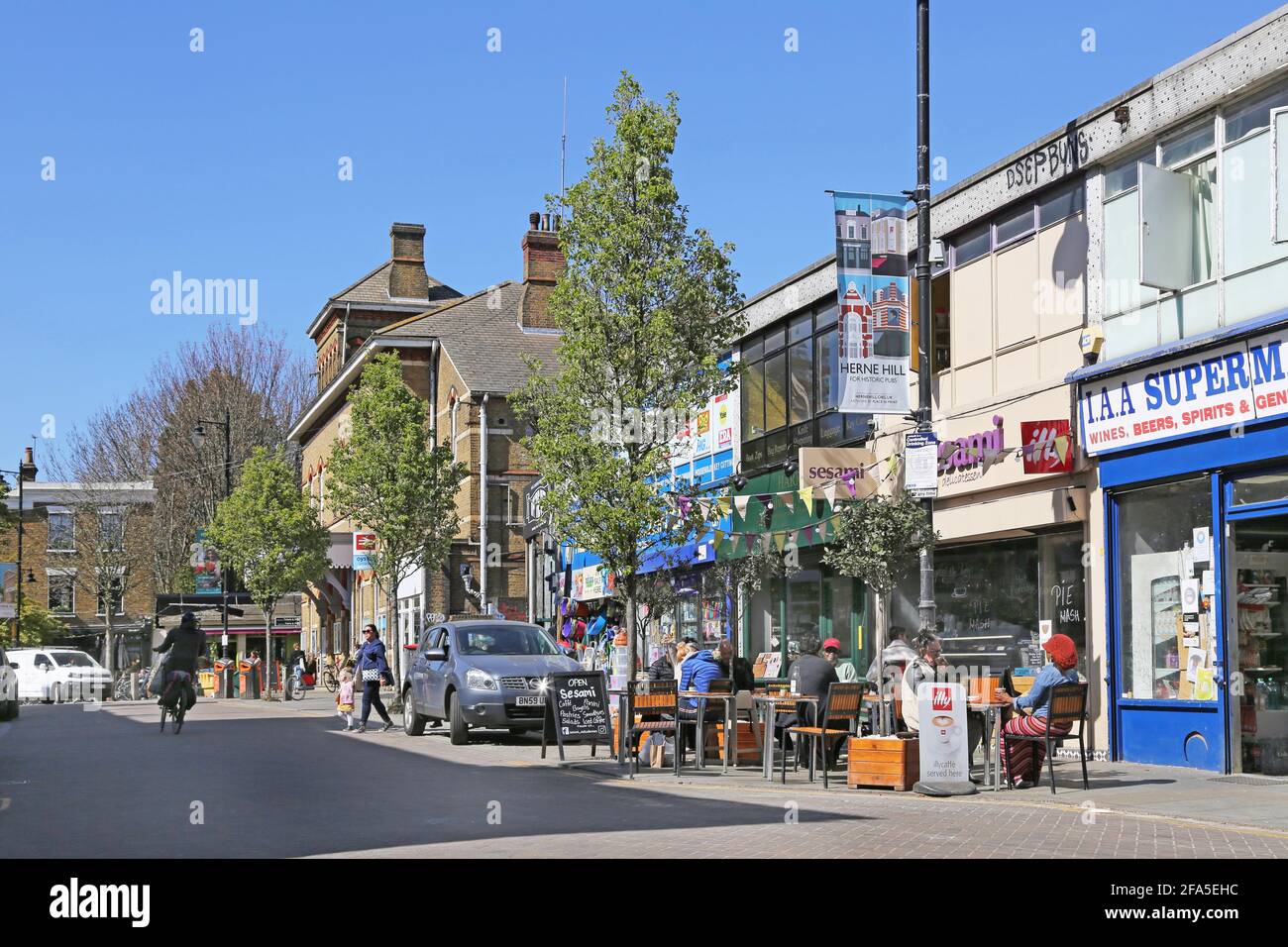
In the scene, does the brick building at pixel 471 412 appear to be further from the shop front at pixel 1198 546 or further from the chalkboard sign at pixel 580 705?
the shop front at pixel 1198 546

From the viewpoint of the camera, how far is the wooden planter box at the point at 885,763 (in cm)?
1491

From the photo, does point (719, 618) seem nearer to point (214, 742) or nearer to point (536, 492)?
point (214, 742)

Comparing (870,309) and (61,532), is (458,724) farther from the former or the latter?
(61,532)

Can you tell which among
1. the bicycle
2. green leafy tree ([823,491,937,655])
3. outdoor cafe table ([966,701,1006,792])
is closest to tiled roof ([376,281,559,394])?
the bicycle

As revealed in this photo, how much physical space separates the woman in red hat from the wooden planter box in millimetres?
924

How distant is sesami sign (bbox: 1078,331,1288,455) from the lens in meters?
15.6

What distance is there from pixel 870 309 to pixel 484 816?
9200 millimetres

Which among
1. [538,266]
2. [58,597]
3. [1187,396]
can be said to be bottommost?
[58,597]

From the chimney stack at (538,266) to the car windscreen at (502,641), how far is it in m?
30.9

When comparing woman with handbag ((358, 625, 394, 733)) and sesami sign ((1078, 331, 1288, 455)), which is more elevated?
sesami sign ((1078, 331, 1288, 455))

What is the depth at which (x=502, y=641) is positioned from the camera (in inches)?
915

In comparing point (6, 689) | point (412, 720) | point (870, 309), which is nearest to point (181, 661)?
point (412, 720)

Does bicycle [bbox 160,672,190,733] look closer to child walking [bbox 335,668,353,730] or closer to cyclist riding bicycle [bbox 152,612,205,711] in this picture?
cyclist riding bicycle [bbox 152,612,205,711]
